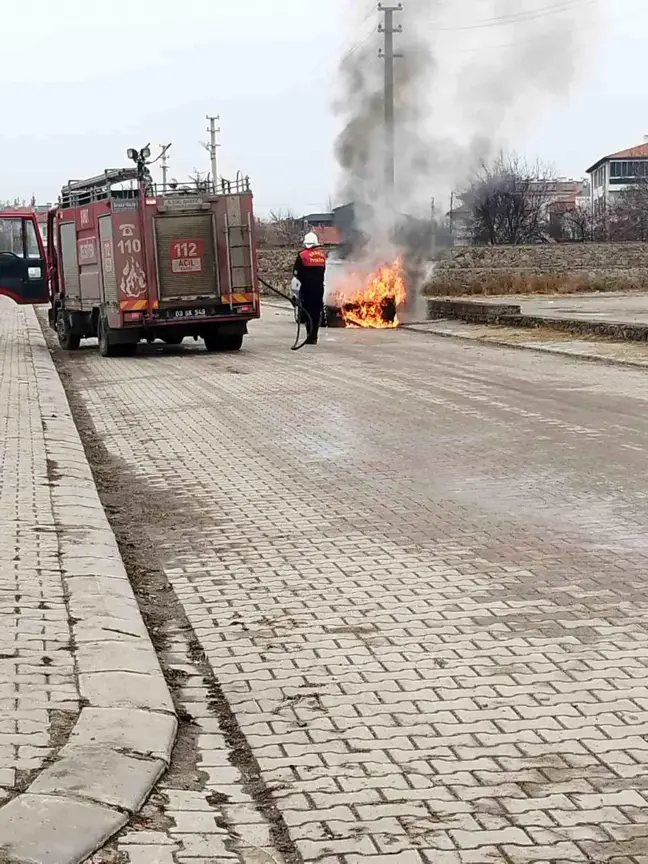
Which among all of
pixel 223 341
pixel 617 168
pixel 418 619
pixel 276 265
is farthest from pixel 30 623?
pixel 617 168

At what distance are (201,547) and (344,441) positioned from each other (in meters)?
4.22

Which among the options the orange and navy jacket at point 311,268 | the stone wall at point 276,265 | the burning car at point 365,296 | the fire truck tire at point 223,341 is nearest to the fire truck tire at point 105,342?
the fire truck tire at point 223,341

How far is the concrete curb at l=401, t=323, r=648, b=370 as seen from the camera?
62.7 ft

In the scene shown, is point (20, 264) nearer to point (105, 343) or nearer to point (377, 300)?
point (105, 343)

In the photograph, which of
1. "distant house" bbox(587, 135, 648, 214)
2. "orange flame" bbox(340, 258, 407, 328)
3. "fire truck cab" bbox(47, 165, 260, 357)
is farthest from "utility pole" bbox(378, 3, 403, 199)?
"distant house" bbox(587, 135, 648, 214)

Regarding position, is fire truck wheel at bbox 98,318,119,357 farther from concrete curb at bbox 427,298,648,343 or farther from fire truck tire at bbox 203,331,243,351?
concrete curb at bbox 427,298,648,343

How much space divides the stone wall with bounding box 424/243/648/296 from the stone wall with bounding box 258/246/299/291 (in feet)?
21.8

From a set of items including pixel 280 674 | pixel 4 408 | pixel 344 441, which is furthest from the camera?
pixel 4 408

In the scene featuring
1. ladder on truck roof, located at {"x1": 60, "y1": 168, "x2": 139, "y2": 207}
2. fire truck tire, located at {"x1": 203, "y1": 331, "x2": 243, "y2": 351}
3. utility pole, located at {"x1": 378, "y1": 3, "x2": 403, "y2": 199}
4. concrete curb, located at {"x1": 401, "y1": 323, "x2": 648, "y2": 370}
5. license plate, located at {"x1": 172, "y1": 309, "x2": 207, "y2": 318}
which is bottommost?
concrete curb, located at {"x1": 401, "y1": 323, "x2": 648, "y2": 370}

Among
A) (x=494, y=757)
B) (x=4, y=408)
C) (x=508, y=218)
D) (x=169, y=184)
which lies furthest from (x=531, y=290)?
(x=494, y=757)

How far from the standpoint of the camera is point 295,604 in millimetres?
6258

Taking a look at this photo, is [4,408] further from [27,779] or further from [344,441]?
[27,779]

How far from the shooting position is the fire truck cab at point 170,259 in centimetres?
2234

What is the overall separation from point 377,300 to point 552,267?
28.1 metres
